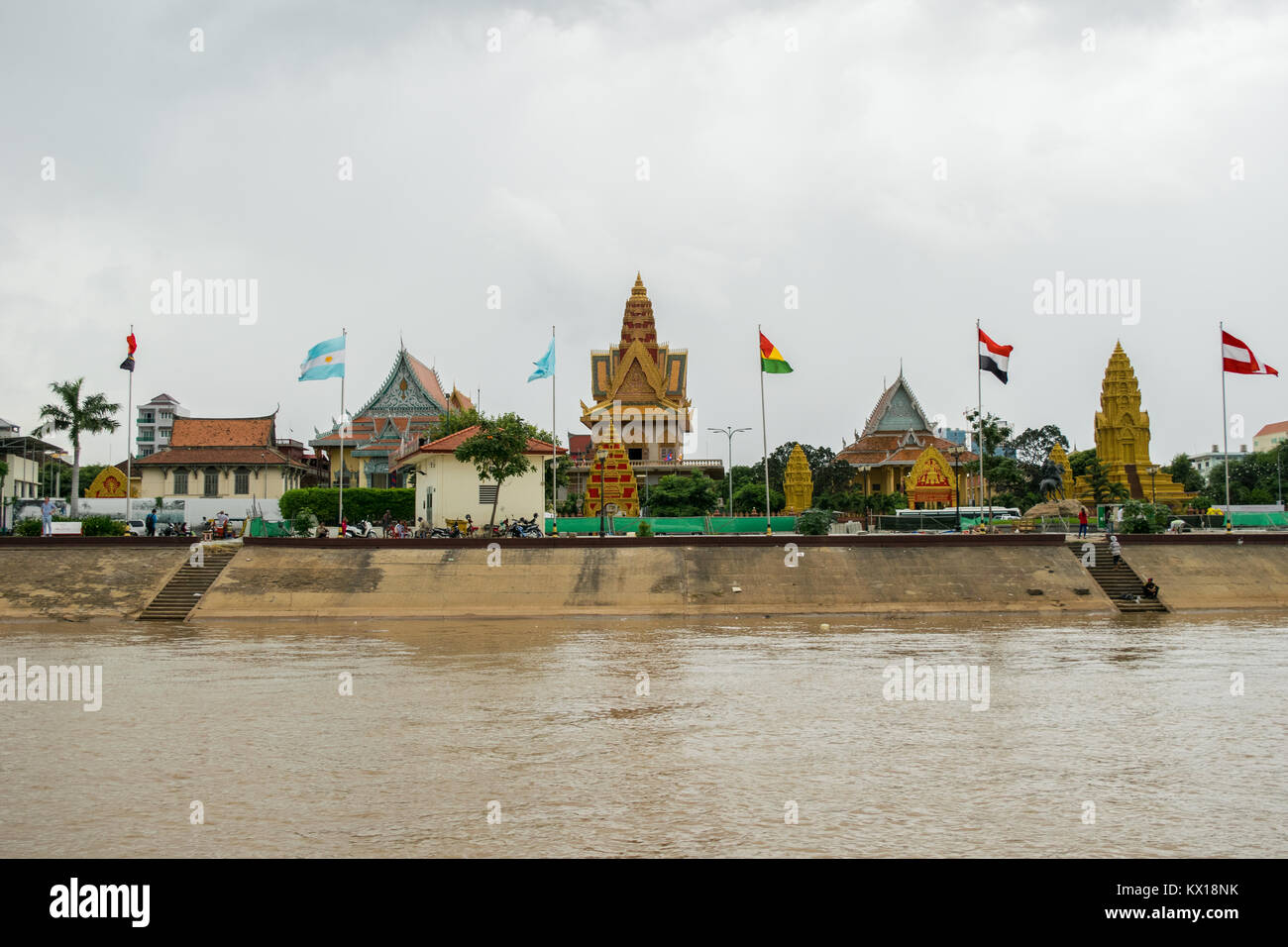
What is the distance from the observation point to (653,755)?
1304cm

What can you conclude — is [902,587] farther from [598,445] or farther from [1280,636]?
[598,445]

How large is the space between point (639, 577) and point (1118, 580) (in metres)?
16.5

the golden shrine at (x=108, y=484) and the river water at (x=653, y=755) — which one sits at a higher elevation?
the golden shrine at (x=108, y=484)

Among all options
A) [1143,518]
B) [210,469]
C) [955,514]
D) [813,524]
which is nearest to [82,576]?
[813,524]

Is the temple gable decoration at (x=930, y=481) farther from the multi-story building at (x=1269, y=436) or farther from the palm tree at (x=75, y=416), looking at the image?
the multi-story building at (x=1269, y=436)

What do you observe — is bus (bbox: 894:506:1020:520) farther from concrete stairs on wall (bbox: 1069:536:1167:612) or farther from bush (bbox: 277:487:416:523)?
bush (bbox: 277:487:416:523)

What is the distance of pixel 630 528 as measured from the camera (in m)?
52.6

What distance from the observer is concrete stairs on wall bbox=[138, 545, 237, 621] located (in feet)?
107

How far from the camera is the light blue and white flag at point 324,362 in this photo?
38.6 m

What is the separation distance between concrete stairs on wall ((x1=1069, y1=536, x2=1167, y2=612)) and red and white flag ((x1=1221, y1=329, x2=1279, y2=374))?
26.3 feet

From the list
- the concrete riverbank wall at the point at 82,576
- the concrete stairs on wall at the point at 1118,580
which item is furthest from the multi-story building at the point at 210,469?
the concrete stairs on wall at the point at 1118,580

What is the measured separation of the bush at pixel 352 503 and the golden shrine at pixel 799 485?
103 ft

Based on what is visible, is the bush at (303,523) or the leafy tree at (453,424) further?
the leafy tree at (453,424)
